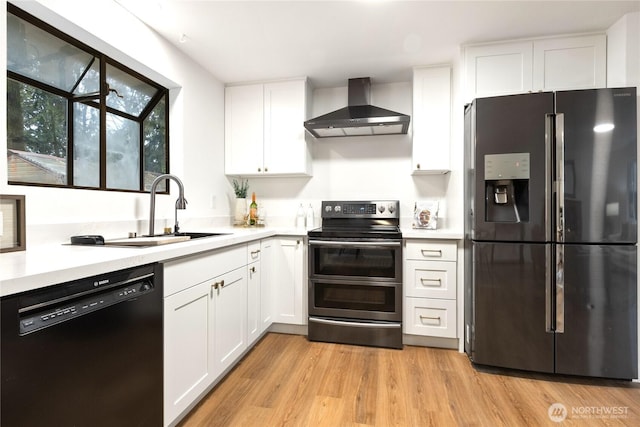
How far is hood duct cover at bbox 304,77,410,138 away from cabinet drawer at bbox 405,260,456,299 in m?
1.19

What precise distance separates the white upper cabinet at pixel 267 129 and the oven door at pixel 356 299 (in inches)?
45.4

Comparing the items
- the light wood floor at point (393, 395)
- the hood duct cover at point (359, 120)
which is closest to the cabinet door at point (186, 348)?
the light wood floor at point (393, 395)

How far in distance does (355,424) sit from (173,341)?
1004 millimetres

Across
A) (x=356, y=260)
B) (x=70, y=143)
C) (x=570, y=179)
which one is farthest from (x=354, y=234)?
(x=70, y=143)

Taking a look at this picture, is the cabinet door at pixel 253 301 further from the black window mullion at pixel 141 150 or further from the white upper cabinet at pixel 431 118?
the white upper cabinet at pixel 431 118

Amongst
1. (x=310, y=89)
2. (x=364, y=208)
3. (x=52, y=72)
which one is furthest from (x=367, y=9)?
(x=52, y=72)

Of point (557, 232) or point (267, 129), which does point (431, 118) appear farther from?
point (267, 129)

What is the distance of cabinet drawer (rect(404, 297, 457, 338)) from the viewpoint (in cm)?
242

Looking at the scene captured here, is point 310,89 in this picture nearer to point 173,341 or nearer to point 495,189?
point 495,189

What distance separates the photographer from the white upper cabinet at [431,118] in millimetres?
2680

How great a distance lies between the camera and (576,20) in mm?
2066

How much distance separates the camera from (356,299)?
2.52 meters

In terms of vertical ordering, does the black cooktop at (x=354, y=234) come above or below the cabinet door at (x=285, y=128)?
below

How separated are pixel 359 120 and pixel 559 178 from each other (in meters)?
1.47
